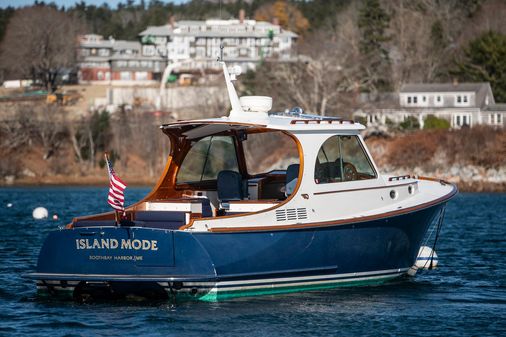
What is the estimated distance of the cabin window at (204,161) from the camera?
2059cm

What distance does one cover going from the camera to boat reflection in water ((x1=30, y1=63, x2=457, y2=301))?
16.9 m

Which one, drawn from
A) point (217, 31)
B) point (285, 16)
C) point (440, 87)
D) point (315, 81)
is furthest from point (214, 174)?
point (285, 16)

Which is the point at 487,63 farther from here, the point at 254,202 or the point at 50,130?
the point at 254,202

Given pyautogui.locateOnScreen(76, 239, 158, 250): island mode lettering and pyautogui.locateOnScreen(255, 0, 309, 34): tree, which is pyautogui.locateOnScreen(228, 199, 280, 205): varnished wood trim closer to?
pyautogui.locateOnScreen(76, 239, 158, 250): island mode lettering

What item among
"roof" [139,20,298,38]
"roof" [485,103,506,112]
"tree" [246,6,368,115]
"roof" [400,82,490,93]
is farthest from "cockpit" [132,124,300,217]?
"roof" [139,20,298,38]

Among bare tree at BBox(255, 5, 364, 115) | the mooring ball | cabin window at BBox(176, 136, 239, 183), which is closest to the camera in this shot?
cabin window at BBox(176, 136, 239, 183)

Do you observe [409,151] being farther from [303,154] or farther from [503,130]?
[303,154]

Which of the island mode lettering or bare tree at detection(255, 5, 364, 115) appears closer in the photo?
the island mode lettering

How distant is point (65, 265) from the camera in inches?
682

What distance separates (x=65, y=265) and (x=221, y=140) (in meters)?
4.87

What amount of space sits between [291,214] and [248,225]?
2.93 ft

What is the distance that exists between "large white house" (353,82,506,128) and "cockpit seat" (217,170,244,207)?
196ft

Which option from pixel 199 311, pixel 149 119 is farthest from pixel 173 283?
pixel 149 119

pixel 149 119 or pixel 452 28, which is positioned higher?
pixel 452 28
